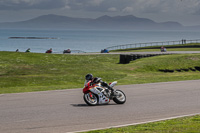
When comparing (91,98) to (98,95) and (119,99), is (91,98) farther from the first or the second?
(119,99)

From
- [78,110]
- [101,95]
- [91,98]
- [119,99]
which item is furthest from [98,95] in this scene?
[78,110]

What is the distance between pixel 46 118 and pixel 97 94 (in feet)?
10.0

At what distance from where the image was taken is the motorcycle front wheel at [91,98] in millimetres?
13273

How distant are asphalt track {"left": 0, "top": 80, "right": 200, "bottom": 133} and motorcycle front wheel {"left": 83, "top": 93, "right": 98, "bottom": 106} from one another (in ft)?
0.79

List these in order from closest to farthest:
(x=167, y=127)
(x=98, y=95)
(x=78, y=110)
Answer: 1. (x=167, y=127)
2. (x=78, y=110)
3. (x=98, y=95)

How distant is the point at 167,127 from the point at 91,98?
4948 millimetres

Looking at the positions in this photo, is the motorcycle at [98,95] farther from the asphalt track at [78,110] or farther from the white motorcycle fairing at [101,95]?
the asphalt track at [78,110]

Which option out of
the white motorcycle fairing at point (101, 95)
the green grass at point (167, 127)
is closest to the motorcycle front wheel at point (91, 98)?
the white motorcycle fairing at point (101, 95)

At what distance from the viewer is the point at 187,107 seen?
12992mm

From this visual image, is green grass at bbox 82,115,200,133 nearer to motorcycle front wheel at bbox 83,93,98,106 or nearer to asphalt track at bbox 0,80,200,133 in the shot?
asphalt track at bbox 0,80,200,133

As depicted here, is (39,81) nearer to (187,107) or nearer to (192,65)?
(187,107)

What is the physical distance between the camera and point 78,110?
484 inches

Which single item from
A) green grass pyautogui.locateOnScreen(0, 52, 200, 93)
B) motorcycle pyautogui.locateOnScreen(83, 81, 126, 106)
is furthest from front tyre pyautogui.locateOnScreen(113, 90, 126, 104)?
green grass pyautogui.locateOnScreen(0, 52, 200, 93)

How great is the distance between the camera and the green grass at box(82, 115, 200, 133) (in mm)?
8414
